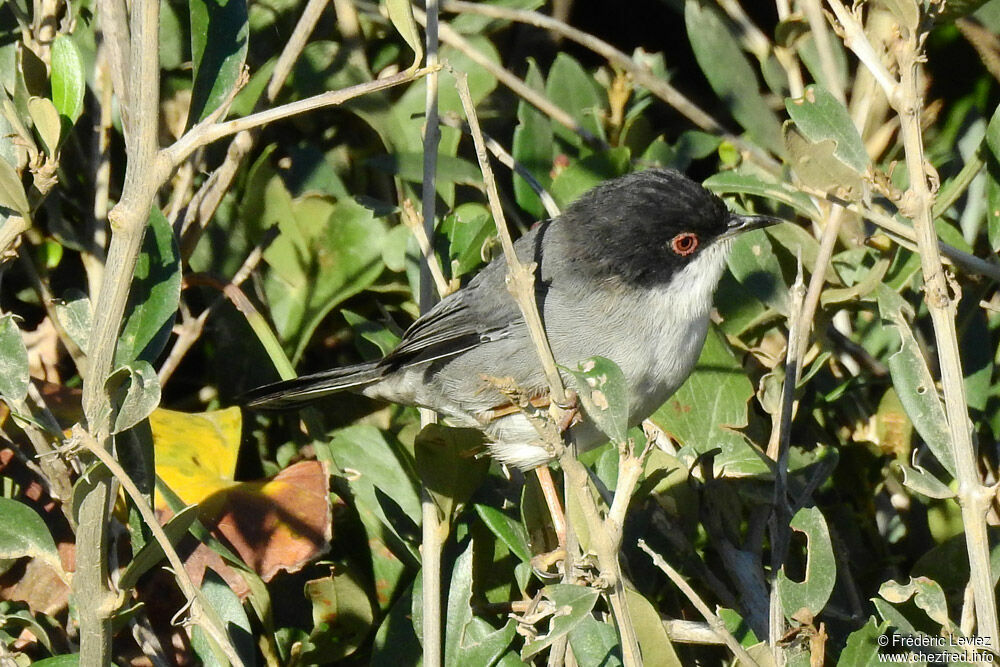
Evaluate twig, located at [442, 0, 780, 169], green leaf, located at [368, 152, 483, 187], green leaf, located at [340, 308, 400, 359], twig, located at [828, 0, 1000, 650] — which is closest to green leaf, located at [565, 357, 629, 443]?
twig, located at [828, 0, 1000, 650]

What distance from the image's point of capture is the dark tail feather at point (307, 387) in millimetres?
3170

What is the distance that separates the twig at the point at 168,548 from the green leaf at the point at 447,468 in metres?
0.71

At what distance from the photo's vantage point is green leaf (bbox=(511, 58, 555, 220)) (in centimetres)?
365

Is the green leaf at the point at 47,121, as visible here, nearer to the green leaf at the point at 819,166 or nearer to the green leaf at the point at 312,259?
the green leaf at the point at 312,259

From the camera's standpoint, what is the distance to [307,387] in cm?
322

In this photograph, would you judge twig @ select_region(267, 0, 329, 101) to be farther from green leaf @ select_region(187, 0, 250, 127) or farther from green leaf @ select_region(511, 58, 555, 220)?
green leaf @ select_region(511, 58, 555, 220)

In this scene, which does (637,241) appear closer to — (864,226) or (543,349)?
(864,226)

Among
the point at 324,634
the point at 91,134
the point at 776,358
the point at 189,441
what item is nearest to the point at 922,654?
the point at 776,358

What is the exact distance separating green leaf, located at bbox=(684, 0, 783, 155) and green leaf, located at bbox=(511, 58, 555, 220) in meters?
0.57

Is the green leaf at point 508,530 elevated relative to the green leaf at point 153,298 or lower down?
lower down

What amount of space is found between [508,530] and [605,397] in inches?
35.5

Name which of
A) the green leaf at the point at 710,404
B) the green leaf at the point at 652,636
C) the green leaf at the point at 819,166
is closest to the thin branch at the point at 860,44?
the green leaf at the point at 819,166

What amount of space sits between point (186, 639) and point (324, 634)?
0.39m

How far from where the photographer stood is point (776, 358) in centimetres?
311
